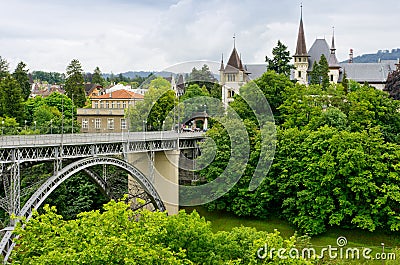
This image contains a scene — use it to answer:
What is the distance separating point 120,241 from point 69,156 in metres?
13.7

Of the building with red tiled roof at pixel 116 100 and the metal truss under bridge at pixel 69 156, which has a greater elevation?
the building with red tiled roof at pixel 116 100

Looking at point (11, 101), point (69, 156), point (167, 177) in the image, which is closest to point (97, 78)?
point (11, 101)

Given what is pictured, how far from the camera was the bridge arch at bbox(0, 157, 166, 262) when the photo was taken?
2867 cm

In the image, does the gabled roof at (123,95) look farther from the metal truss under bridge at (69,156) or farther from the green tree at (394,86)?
the green tree at (394,86)

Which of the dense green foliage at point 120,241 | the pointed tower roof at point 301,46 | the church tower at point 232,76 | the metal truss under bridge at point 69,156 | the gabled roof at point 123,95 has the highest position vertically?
the pointed tower roof at point 301,46

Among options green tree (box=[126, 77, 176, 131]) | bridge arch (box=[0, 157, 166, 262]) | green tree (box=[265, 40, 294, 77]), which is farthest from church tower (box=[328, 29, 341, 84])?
bridge arch (box=[0, 157, 166, 262])

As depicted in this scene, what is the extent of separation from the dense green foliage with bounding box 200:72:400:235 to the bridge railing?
14.2 ft

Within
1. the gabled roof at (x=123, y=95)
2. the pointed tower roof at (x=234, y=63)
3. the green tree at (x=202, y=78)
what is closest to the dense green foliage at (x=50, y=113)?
the gabled roof at (x=123, y=95)

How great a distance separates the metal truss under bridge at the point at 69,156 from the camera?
2864cm

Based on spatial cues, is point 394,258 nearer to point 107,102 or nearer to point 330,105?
point 330,105

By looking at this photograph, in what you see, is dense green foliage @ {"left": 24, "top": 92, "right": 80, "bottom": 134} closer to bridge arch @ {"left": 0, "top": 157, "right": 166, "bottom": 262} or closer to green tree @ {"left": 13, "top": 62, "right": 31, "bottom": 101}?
green tree @ {"left": 13, "top": 62, "right": 31, "bottom": 101}

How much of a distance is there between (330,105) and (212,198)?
13.7 metres

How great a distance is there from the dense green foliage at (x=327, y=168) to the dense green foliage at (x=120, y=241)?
50.1 ft

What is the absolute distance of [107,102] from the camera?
70438 millimetres
